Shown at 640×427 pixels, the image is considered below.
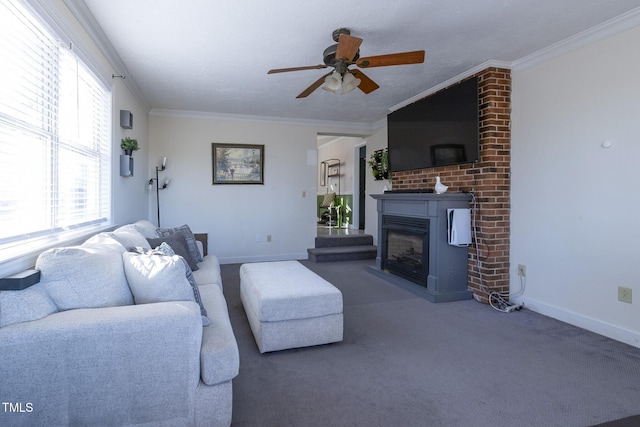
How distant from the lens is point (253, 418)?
1704 mm

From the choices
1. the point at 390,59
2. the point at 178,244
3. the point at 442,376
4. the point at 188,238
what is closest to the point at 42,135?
the point at 178,244

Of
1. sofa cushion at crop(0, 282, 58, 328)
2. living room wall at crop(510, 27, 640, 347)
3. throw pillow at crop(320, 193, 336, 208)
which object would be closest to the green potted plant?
sofa cushion at crop(0, 282, 58, 328)

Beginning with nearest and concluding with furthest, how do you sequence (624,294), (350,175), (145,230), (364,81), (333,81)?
1. (624,294)
2. (333,81)
3. (364,81)
4. (145,230)
5. (350,175)

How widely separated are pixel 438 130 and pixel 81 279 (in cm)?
369

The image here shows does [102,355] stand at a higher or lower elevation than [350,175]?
lower

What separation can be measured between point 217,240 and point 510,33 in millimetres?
4654

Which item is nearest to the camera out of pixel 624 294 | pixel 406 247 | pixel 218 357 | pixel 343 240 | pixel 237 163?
pixel 218 357

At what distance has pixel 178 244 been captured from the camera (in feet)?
10.3

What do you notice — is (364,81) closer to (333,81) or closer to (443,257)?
(333,81)

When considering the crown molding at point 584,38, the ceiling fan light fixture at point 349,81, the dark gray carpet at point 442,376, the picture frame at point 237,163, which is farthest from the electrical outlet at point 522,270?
the picture frame at point 237,163

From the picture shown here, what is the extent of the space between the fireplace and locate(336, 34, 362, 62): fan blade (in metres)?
2.07

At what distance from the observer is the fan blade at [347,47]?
229 cm

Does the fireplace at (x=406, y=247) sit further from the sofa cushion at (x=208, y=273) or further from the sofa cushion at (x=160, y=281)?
the sofa cushion at (x=160, y=281)

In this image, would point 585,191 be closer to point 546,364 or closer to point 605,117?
point 605,117
